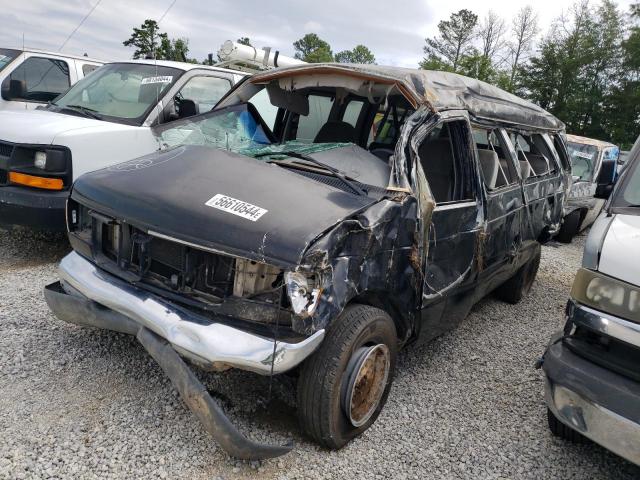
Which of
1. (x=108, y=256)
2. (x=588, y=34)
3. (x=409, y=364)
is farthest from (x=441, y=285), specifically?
(x=588, y=34)

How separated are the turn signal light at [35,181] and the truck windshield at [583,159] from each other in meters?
8.84

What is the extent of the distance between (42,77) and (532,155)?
675 centimetres

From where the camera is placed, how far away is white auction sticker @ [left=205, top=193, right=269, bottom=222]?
2.50 m

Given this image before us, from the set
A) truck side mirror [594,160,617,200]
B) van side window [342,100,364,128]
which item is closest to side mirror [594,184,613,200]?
truck side mirror [594,160,617,200]

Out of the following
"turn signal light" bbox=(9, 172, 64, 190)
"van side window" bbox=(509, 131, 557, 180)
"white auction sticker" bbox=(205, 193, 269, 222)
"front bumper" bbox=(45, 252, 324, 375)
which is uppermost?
"van side window" bbox=(509, 131, 557, 180)

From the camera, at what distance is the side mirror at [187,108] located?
542cm

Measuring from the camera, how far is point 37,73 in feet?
24.4

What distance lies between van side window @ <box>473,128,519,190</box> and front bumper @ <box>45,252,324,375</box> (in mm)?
2304

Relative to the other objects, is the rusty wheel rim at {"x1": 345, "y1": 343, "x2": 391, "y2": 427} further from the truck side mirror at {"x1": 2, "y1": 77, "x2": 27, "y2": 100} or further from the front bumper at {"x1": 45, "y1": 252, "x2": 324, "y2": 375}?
the truck side mirror at {"x1": 2, "y1": 77, "x2": 27, "y2": 100}

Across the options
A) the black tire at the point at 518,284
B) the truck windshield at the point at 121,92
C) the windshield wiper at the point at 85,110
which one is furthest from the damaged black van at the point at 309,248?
the windshield wiper at the point at 85,110

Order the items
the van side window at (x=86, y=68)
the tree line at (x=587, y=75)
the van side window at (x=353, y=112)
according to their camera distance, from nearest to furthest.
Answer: the van side window at (x=353, y=112) → the van side window at (x=86, y=68) → the tree line at (x=587, y=75)

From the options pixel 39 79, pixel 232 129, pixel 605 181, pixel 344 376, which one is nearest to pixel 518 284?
pixel 605 181

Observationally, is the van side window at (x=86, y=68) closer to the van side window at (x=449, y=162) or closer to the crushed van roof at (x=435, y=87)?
the crushed van roof at (x=435, y=87)

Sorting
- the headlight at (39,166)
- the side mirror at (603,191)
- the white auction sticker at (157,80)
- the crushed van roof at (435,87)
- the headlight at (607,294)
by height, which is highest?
the crushed van roof at (435,87)
